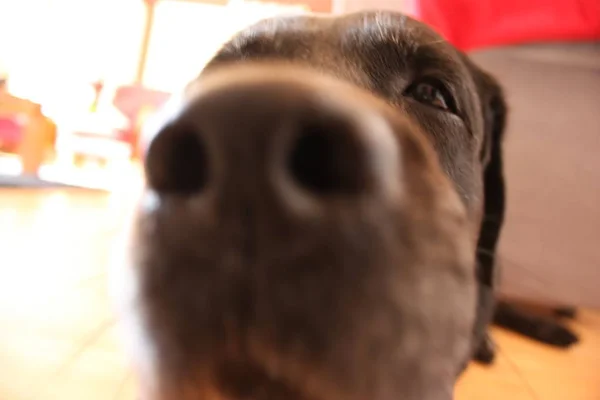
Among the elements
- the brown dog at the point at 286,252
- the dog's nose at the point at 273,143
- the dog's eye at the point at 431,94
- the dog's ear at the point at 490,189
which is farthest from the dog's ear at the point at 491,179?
the dog's nose at the point at 273,143

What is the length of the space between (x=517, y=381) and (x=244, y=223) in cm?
187

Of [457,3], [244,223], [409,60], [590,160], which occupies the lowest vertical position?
[590,160]

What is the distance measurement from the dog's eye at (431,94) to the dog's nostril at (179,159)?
2.61 ft

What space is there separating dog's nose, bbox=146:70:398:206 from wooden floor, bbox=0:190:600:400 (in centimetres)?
51

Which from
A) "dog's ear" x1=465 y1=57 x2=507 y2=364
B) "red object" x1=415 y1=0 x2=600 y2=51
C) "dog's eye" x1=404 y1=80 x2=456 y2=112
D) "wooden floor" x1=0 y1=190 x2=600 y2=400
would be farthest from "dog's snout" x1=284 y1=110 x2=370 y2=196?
"red object" x1=415 y1=0 x2=600 y2=51

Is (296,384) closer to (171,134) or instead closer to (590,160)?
(171,134)

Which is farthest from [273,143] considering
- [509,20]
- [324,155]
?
[509,20]

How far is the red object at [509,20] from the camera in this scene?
204 centimetres

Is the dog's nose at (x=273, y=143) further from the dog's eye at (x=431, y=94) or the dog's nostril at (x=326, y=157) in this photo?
the dog's eye at (x=431, y=94)

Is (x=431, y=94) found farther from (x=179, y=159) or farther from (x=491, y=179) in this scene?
(x=179, y=159)

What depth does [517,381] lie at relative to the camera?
203 cm

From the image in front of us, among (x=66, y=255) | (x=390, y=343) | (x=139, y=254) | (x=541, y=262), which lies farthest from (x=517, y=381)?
(x=66, y=255)

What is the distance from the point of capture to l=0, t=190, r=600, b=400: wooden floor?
5.27 ft

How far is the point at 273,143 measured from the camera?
46 cm
